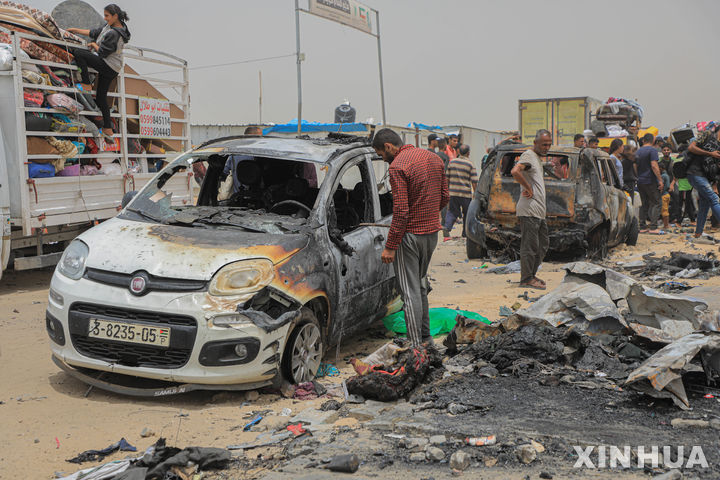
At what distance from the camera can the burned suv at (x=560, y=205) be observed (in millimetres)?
10695

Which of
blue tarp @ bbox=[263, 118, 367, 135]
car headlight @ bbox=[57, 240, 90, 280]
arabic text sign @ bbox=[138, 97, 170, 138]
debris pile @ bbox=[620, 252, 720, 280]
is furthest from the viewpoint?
blue tarp @ bbox=[263, 118, 367, 135]

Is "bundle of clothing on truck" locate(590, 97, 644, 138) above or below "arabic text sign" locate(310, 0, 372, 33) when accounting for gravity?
below

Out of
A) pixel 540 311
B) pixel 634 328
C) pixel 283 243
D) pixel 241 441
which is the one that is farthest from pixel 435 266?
pixel 241 441

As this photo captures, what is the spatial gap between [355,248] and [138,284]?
1911mm

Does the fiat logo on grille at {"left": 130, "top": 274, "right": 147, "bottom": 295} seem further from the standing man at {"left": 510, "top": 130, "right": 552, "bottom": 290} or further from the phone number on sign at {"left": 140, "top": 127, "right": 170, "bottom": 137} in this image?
the phone number on sign at {"left": 140, "top": 127, "right": 170, "bottom": 137}

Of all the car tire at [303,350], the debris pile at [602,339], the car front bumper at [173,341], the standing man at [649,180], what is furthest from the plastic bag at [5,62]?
the standing man at [649,180]

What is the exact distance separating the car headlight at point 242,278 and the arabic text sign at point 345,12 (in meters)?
10.0

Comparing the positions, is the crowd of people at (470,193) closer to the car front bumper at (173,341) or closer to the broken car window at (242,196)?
the broken car window at (242,196)

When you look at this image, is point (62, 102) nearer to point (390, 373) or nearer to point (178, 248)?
point (178, 248)

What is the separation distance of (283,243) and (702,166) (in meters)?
10.4

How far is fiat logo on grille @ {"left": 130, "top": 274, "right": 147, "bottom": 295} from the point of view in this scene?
4566mm

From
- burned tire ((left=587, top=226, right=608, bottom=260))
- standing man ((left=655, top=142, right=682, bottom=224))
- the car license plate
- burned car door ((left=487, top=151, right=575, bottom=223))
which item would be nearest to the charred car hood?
the car license plate

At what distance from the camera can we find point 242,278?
15.3 feet

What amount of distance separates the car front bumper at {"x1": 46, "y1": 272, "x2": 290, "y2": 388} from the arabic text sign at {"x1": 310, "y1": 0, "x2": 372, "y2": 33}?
1026 cm
